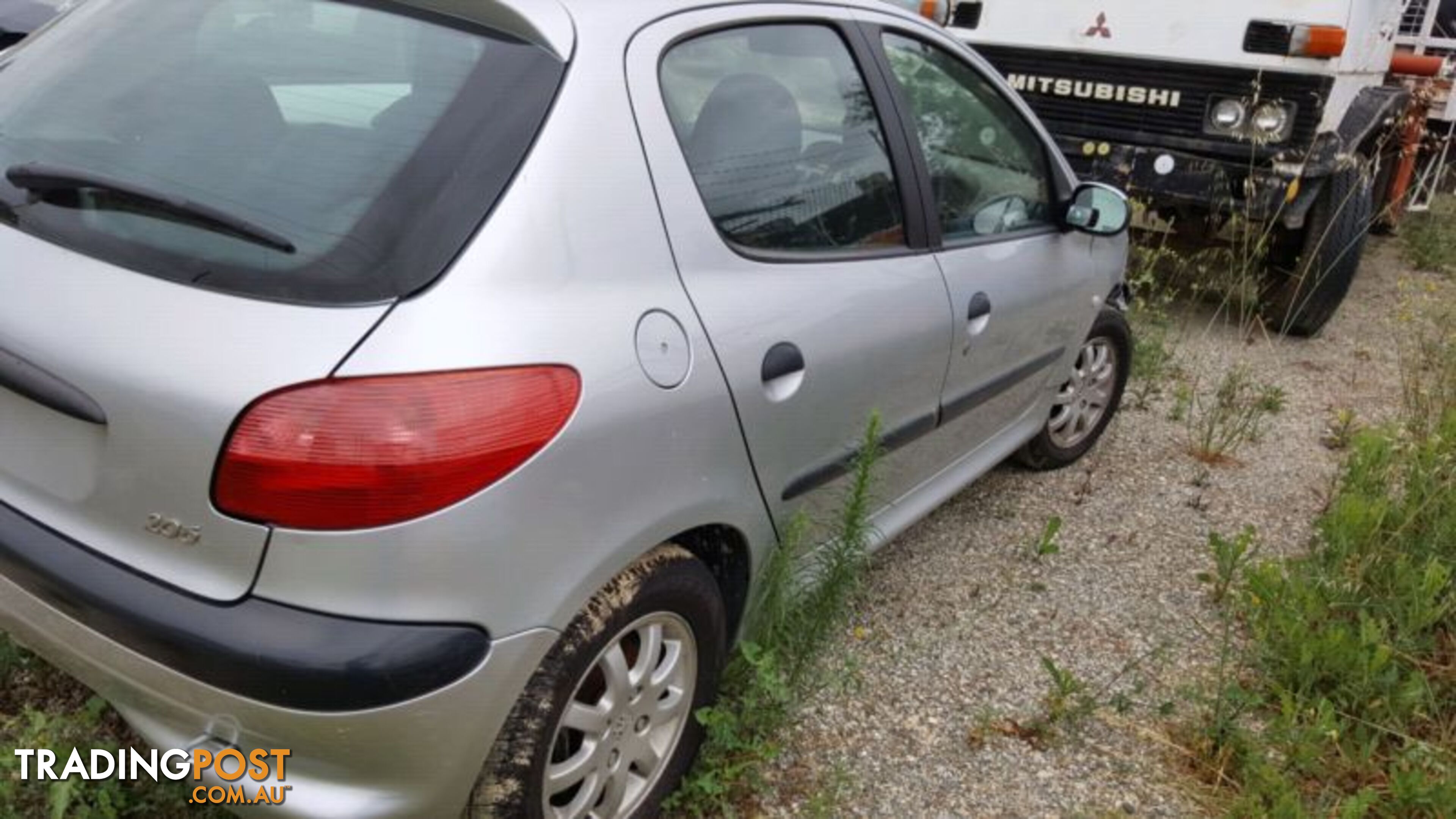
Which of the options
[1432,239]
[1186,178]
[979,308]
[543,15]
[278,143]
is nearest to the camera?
[278,143]

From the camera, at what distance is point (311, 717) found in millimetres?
1610

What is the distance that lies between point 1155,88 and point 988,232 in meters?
3.19

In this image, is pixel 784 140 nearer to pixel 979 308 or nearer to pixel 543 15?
pixel 543 15

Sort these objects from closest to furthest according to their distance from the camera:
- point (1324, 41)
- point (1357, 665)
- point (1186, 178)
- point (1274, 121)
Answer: point (1357, 665) < point (1324, 41) < point (1274, 121) < point (1186, 178)

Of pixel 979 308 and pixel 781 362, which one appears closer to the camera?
pixel 781 362

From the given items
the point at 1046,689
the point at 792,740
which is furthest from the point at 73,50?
the point at 1046,689

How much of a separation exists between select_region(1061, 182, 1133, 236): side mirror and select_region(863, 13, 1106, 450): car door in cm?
5

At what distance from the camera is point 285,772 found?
5.51ft

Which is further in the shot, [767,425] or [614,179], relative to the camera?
[767,425]

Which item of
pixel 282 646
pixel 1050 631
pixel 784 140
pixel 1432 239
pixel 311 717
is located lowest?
pixel 1432 239

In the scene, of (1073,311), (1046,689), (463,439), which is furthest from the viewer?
(1073,311)

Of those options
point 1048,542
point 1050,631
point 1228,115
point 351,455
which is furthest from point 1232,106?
point 351,455

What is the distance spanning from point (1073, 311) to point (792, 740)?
1792 mm

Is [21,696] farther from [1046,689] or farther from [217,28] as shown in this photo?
[1046,689]
